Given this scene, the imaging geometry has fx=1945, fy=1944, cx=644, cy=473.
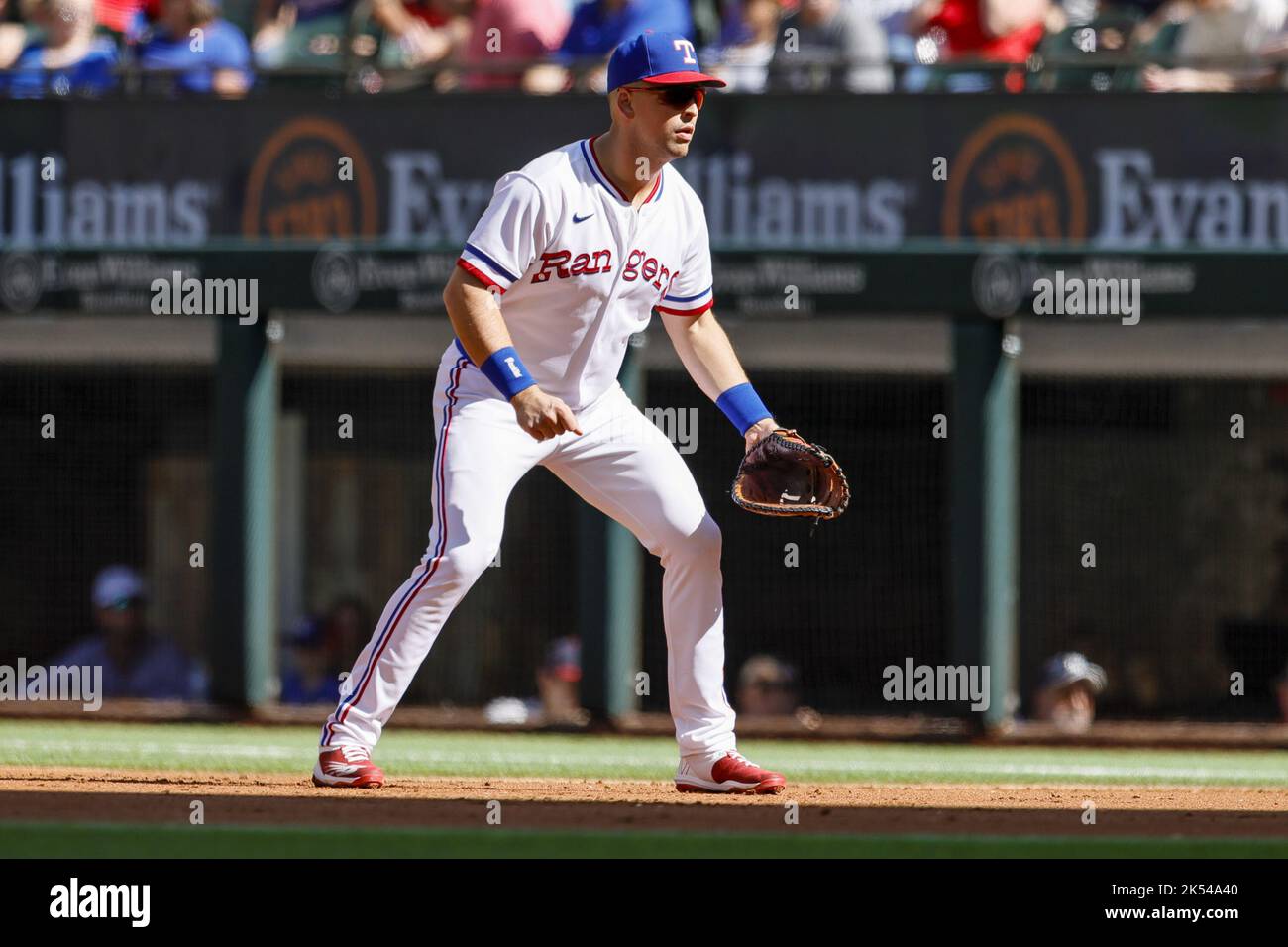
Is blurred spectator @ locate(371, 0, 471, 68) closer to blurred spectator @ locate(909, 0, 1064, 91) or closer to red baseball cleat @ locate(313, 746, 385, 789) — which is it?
blurred spectator @ locate(909, 0, 1064, 91)

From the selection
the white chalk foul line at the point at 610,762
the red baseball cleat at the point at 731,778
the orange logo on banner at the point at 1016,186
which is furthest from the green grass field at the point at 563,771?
the orange logo on banner at the point at 1016,186

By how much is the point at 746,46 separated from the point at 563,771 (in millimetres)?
4492

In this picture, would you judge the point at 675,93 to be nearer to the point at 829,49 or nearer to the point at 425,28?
the point at 829,49

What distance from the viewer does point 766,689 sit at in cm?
941

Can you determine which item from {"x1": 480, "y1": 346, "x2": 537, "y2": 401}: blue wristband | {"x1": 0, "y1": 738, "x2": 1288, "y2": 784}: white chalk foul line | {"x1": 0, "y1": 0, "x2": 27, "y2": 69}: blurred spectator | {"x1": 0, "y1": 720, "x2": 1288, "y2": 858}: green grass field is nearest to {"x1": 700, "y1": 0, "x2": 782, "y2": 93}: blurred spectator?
{"x1": 0, "y1": 720, "x2": 1288, "y2": 858}: green grass field

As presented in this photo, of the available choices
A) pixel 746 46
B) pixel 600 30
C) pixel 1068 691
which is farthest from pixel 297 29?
pixel 1068 691

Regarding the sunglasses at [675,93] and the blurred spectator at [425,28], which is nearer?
the sunglasses at [675,93]

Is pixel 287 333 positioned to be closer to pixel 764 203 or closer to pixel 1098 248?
pixel 764 203

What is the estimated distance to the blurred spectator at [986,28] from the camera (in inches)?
374

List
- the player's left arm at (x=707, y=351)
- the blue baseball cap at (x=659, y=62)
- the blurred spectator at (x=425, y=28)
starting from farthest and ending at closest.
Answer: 1. the blurred spectator at (x=425, y=28)
2. the player's left arm at (x=707, y=351)
3. the blue baseball cap at (x=659, y=62)

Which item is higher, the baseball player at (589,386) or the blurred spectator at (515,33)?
the blurred spectator at (515,33)

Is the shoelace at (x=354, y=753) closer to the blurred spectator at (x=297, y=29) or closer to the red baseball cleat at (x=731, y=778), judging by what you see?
the red baseball cleat at (x=731, y=778)

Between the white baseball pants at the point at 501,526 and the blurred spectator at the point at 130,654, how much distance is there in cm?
472

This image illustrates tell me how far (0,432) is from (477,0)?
343 centimetres
